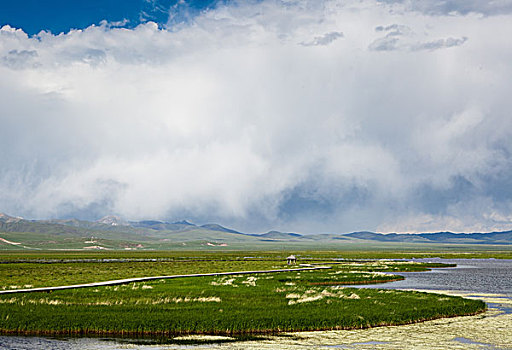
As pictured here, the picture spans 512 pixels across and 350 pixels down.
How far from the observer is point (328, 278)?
81.4 metres

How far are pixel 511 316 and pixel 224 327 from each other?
2402 cm

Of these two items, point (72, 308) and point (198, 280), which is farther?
point (198, 280)

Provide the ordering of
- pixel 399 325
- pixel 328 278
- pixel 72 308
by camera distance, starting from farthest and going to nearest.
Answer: pixel 328 278 → pixel 72 308 → pixel 399 325

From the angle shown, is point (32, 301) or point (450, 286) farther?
point (450, 286)

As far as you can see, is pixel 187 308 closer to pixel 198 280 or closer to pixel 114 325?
pixel 114 325

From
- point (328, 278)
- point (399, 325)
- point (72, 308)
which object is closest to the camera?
point (399, 325)

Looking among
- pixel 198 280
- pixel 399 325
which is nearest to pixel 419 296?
pixel 399 325

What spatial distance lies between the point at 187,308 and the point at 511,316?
87.1ft

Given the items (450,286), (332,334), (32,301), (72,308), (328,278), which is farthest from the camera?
(328,278)

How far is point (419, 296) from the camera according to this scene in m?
55.2

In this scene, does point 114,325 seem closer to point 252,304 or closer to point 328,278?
point 252,304

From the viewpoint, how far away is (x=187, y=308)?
4491 centimetres

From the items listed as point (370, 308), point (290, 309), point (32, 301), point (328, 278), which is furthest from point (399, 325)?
point (328, 278)

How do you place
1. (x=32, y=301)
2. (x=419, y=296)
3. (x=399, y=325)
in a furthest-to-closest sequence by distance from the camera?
1. (x=419, y=296)
2. (x=32, y=301)
3. (x=399, y=325)
